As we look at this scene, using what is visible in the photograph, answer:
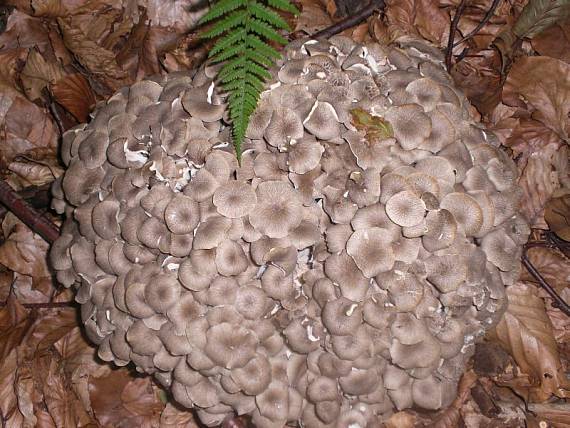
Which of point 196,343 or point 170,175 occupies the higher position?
point 170,175

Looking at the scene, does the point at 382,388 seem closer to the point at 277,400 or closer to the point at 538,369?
the point at 277,400

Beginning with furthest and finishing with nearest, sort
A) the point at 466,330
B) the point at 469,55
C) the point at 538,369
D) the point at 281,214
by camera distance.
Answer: the point at 469,55 < the point at 538,369 < the point at 466,330 < the point at 281,214

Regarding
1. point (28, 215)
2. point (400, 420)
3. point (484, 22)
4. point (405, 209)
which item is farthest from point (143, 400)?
point (484, 22)

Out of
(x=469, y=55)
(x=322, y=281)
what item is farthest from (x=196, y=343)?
(x=469, y=55)

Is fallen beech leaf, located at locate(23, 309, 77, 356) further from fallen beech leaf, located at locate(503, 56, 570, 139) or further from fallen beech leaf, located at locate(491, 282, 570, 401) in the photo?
fallen beech leaf, located at locate(503, 56, 570, 139)

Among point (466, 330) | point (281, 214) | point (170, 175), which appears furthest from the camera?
point (466, 330)

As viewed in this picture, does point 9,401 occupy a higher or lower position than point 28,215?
lower

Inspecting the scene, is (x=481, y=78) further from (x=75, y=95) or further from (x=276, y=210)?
(x=75, y=95)
